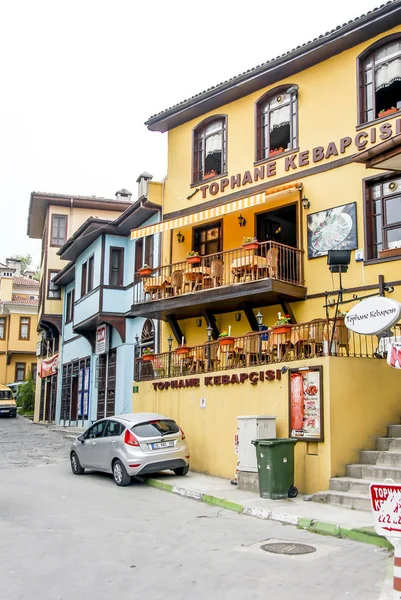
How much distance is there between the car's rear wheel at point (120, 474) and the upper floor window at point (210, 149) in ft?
31.1

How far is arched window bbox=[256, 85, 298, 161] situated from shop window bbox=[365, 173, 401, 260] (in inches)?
120

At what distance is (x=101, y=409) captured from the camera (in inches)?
1058

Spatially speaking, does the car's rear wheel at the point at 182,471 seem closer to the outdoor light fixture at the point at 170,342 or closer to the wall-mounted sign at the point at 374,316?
the outdoor light fixture at the point at 170,342

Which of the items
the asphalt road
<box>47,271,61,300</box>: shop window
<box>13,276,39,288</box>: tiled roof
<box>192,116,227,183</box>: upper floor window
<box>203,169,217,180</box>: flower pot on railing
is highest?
<box>13,276,39,288</box>: tiled roof

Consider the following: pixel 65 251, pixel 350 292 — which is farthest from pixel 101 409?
pixel 350 292

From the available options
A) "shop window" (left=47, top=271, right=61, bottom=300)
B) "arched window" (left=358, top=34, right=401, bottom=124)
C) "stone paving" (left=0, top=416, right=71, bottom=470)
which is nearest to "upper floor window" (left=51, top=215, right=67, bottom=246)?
"shop window" (left=47, top=271, right=61, bottom=300)

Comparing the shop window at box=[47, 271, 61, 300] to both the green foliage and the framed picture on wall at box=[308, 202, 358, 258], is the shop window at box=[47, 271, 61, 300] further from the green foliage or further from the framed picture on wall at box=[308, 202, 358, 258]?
the framed picture on wall at box=[308, 202, 358, 258]

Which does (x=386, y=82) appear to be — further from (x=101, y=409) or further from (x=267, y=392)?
(x=101, y=409)

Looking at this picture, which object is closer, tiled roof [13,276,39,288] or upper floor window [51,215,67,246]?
upper floor window [51,215,67,246]

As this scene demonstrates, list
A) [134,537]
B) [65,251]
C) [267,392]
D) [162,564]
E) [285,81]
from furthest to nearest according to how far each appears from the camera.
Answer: [65,251] < [285,81] < [267,392] < [134,537] < [162,564]

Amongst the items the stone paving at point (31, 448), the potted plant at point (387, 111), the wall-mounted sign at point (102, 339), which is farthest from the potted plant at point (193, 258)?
the wall-mounted sign at point (102, 339)

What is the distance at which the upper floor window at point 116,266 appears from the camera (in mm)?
25688

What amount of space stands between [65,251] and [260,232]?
44.5 feet

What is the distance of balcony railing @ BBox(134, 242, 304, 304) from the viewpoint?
16.8 meters
